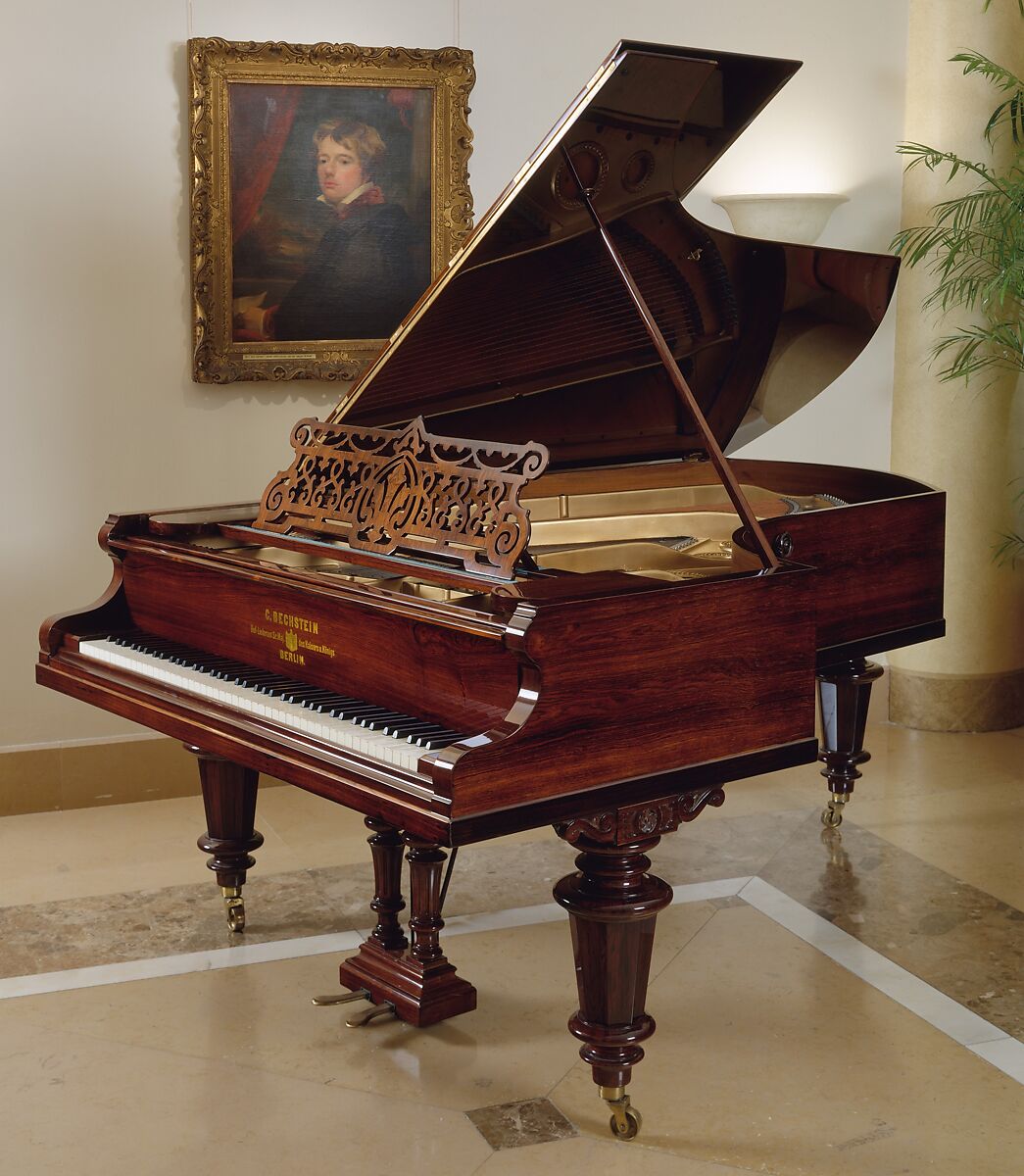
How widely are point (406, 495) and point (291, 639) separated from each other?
0.38 m

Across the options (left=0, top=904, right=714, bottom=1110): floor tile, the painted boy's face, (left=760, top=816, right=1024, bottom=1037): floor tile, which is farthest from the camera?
the painted boy's face

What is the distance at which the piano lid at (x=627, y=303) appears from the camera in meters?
2.70

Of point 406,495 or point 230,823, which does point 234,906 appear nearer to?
point 230,823

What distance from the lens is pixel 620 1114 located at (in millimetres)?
2625

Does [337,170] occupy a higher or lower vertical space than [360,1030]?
higher

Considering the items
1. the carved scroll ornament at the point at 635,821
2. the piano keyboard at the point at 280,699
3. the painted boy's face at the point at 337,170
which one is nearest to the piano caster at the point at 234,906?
the piano keyboard at the point at 280,699

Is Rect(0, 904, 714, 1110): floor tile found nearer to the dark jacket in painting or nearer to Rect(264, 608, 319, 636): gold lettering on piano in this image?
Rect(264, 608, 319, 636): gold lettering on piano

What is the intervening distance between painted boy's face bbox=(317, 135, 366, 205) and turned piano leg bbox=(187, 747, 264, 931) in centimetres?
198

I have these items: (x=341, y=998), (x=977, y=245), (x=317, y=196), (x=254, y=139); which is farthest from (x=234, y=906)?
(x=977, y=245)

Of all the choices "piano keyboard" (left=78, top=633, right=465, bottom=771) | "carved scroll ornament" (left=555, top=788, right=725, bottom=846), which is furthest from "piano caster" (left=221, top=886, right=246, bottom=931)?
"carved scroll ornament" (left=555, top=788, right=725, bottom=846)

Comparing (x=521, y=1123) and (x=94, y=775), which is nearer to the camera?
(x=521, y=1123)

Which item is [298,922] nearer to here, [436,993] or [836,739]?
[436,993]

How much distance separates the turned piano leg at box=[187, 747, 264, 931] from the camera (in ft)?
11.3

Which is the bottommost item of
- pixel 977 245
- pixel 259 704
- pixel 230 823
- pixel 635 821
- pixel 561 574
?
pixel 230 823
